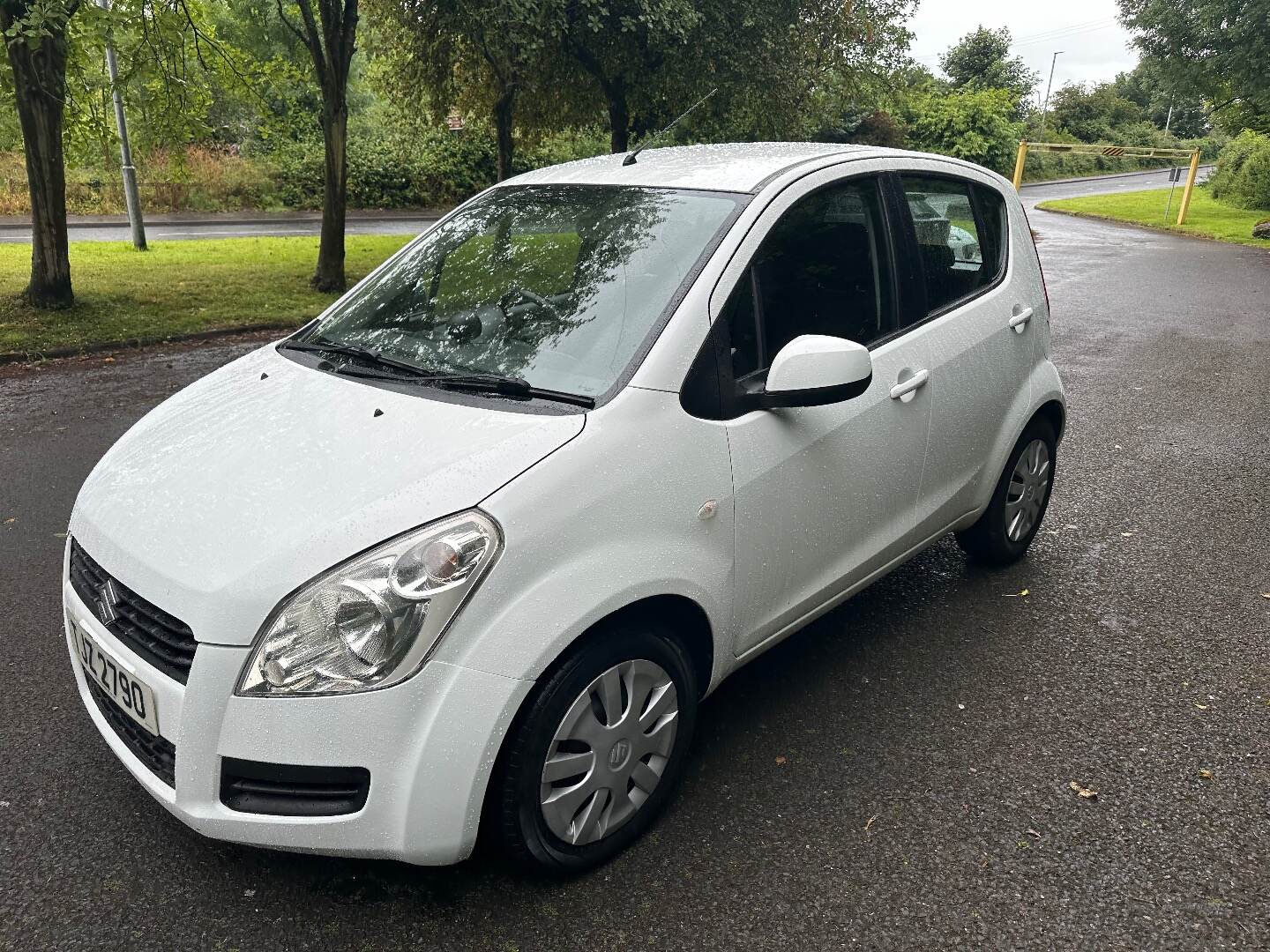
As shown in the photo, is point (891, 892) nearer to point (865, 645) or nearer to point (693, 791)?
point (693, 791)

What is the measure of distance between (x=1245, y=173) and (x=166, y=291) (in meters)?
35.6

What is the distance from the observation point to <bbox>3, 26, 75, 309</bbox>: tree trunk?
9648mm

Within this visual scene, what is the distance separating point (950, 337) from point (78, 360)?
7970mm

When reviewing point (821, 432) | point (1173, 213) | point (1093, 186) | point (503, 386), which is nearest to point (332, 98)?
point (503, 386)

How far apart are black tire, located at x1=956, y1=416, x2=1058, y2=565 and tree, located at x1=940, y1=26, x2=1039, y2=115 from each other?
59599 mm

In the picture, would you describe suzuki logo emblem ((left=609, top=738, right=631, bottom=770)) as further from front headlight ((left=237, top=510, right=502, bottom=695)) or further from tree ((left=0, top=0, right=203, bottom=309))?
tree ((left=0, top=0, right=203, bottom=309))

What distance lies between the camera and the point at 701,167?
3.35 metres

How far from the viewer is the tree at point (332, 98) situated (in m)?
11.9

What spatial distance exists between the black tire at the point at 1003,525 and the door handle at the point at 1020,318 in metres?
0.45

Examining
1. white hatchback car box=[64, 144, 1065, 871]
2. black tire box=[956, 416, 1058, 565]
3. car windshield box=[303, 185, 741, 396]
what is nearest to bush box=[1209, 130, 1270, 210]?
black tire box=[956, 416, 1058, 565]

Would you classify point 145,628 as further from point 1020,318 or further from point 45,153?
point 45,153

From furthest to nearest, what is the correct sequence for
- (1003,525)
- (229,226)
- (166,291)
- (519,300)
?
1. (229,226)
2. (166,291)
3. (1003,525)
4. (519,300)

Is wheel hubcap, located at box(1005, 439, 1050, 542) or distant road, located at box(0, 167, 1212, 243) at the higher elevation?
wheel hubcap, located at box(1005, 439, 1050, 542)

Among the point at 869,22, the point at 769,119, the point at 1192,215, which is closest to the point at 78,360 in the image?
the point at 769,119
